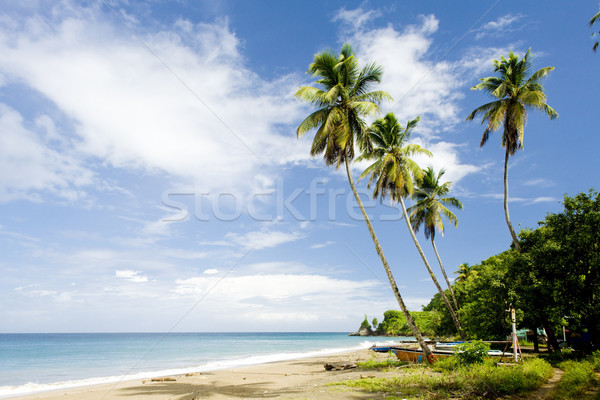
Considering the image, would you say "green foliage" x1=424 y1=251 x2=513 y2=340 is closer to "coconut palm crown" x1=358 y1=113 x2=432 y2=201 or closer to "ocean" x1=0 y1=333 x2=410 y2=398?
"coconut palm crown" x1=358 y1=113 x2=432 y2=201

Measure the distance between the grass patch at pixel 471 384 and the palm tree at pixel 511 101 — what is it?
1004 cm

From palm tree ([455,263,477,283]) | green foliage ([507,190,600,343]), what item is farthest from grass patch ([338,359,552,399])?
palm tree ([455,263,477,283])

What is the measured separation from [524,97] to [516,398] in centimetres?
1612

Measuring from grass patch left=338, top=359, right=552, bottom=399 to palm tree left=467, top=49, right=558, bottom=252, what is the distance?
32.9 feet

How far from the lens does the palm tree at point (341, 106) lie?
55.3 ft

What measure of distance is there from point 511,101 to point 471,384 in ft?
53.9

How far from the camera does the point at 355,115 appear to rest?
57.7ft

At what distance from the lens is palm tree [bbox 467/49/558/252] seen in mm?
18969

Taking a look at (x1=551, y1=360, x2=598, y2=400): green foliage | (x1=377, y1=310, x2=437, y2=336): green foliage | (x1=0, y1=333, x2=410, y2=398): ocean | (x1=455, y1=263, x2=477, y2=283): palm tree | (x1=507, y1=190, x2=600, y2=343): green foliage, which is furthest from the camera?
(x1=377, y1=310, x2=437, y2=336): green foliage

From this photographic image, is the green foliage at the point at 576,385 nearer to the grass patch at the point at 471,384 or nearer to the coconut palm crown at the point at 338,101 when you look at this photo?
the grass patch at the point at 471,384

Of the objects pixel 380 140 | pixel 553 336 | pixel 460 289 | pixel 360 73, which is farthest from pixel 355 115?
pixel 460 289

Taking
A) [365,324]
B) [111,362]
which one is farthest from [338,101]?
[365,324]

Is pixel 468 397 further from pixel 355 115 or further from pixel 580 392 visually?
pixel 355 115

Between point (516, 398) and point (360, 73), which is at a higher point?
point (360, 73)
